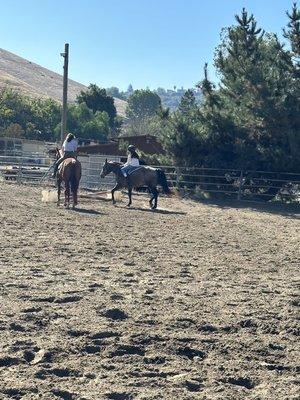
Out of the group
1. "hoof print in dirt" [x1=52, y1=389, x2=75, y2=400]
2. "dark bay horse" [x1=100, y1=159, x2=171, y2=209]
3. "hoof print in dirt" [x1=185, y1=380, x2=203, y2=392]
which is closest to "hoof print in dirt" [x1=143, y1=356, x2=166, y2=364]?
"hoof print in dirt" [x1=185, y1=380, x2=203, y2=392]

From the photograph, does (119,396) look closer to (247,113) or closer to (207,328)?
(207,328)

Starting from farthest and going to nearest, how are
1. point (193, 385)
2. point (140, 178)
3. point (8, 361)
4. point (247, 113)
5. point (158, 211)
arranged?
1. point (247, 113)
2. point (140, 178)
3. point (158, 211)
4. point (8, 361)
5. point (193, 385)

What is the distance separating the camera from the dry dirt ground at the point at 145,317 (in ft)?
14.5

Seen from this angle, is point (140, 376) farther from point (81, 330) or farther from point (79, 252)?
point (79, 252)

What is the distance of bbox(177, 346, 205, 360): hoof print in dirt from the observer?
507 centimetres

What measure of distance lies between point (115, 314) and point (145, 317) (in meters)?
0.28

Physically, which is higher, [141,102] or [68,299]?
[141,102]

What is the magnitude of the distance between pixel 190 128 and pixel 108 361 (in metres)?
23.5

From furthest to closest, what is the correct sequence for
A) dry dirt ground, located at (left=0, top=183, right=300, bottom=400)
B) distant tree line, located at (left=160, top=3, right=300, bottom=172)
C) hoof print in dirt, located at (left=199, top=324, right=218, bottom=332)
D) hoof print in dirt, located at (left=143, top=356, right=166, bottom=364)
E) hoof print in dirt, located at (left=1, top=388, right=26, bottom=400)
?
distant tree line, located at (left=160, top=3, right=300, bottom=172) → hoof print in dirt, located at (left=199, top=324, right=218, bottom=332) → hoof print in dirt, located at (left=143, top=356, right=166, bottom=364) → dry dirt ground, located at (left=0, top=183, right=300, bottom=400) → hoof print in dirt, located at (left=1, top=388, right=26, bottom=400)

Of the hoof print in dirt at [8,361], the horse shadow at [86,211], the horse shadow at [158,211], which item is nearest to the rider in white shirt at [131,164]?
the horse shadow at [158,211]

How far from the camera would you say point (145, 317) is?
20.1ft

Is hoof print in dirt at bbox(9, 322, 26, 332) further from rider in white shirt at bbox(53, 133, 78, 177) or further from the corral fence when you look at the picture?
the corral fence

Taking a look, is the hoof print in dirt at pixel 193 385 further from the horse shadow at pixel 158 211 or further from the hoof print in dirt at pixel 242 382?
the horse shadow at pixel 158 211

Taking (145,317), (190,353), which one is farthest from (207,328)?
(190,353)
